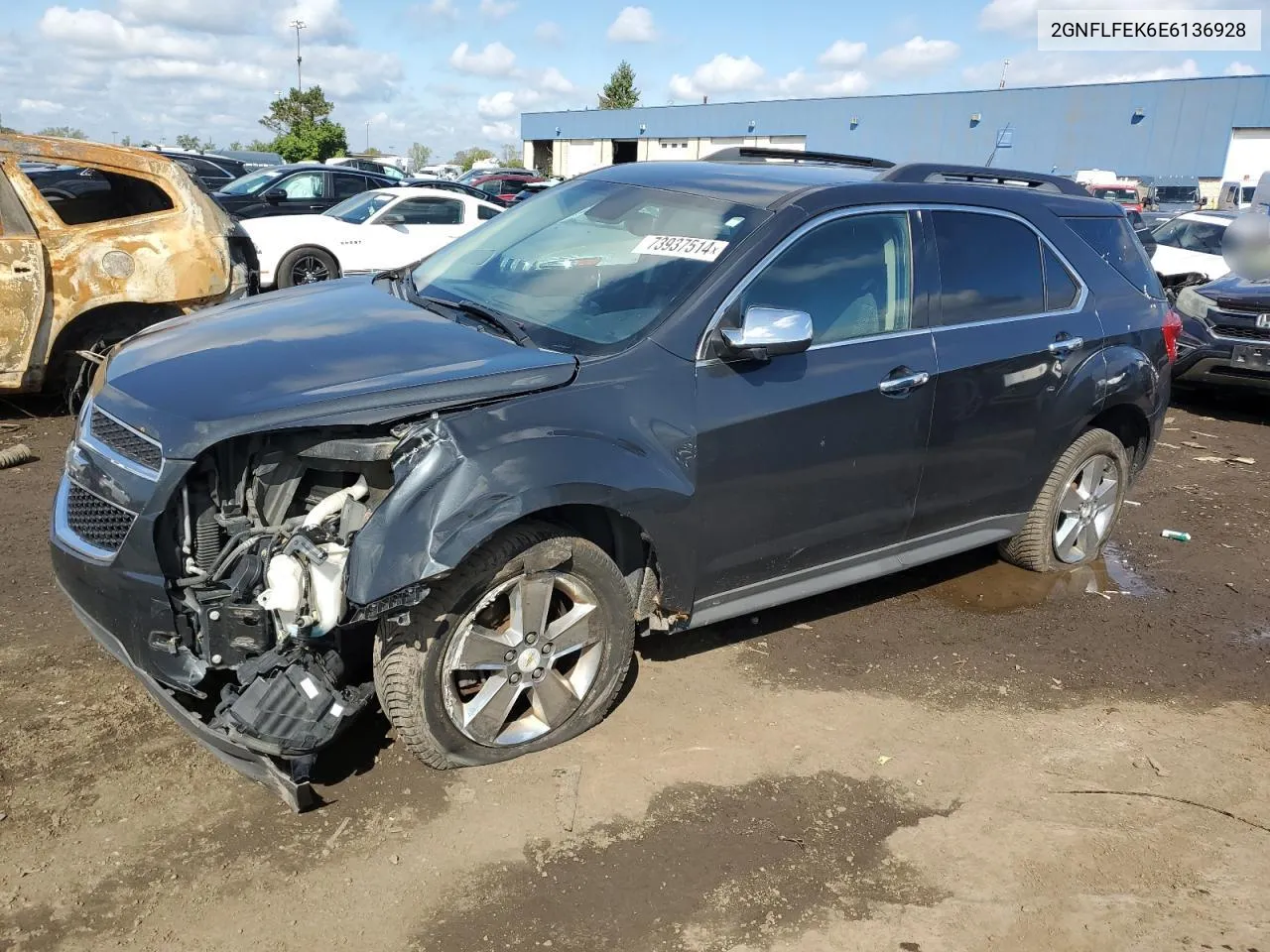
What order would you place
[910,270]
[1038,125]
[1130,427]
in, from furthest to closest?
[1038,125], [1130,427], [910,270]

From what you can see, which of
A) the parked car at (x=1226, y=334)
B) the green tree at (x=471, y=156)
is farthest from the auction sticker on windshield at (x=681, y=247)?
the green tree at (x=471, y=156)

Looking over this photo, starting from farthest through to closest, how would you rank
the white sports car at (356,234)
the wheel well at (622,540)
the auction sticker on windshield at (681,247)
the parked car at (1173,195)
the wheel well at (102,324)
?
1. the parked car at (1173,195)
2. the white sports car at (356,234)
3. the wheel well at (102,324)
4. the auction sticker on windshield at (681,247)
5. the wheel well at (622,540)

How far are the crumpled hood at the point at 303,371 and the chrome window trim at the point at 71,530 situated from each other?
0.85 ft

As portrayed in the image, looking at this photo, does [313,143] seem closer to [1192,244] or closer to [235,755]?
[1192,244]

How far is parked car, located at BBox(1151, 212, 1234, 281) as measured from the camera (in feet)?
41.5

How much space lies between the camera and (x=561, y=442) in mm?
3082

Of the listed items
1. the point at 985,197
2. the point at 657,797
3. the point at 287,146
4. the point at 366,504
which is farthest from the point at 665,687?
the point at 287,146

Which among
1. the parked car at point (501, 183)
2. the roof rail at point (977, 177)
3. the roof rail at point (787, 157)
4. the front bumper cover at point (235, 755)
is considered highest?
the parked car at point (501, 183)

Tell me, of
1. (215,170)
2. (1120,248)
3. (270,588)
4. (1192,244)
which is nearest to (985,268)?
(1120,248)

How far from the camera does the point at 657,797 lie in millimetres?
3266

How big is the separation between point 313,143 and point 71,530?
5017cm

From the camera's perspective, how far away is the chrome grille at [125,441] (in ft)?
9.43

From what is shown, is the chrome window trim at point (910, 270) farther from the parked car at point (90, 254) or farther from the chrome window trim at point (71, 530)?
the parked car at point (90, 254)

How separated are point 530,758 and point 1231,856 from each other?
2261 mm
